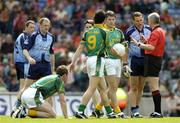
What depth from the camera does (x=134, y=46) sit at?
2220 centimetres

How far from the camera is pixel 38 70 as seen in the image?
2216 centimetres

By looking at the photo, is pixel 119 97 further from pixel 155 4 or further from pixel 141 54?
pixel 155 4

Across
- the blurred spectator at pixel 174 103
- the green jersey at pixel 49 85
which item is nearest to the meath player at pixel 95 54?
the green jersey at pixel 49 85

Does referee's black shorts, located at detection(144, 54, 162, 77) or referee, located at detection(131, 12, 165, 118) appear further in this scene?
referee's black shorts, located at detection(144, 54, 162, 77)

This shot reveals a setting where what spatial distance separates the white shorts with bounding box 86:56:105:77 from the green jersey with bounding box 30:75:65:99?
30.4 inches

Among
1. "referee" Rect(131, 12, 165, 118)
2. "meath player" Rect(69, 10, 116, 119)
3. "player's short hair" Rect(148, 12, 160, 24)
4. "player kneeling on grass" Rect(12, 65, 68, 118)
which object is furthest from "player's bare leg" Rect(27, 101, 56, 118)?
"player's short hair" Rect(148, 12, 160, 24)

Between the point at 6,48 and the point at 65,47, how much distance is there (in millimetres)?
2250

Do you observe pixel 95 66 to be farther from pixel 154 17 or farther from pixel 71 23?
pixel 71 23

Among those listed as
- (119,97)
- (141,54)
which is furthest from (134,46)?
(119,97)

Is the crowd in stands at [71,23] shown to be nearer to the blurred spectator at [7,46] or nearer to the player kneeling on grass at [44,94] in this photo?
the blurred spectator at [7,46]

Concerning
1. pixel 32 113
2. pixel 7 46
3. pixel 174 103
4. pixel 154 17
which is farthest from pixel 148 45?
pixel 7 46

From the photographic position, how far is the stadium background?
100 feet

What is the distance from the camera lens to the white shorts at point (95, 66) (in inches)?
792

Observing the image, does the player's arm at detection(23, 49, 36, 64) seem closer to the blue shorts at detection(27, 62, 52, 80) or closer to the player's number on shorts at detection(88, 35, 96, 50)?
the blue shorts at detection(27, 62, 52, 80)
